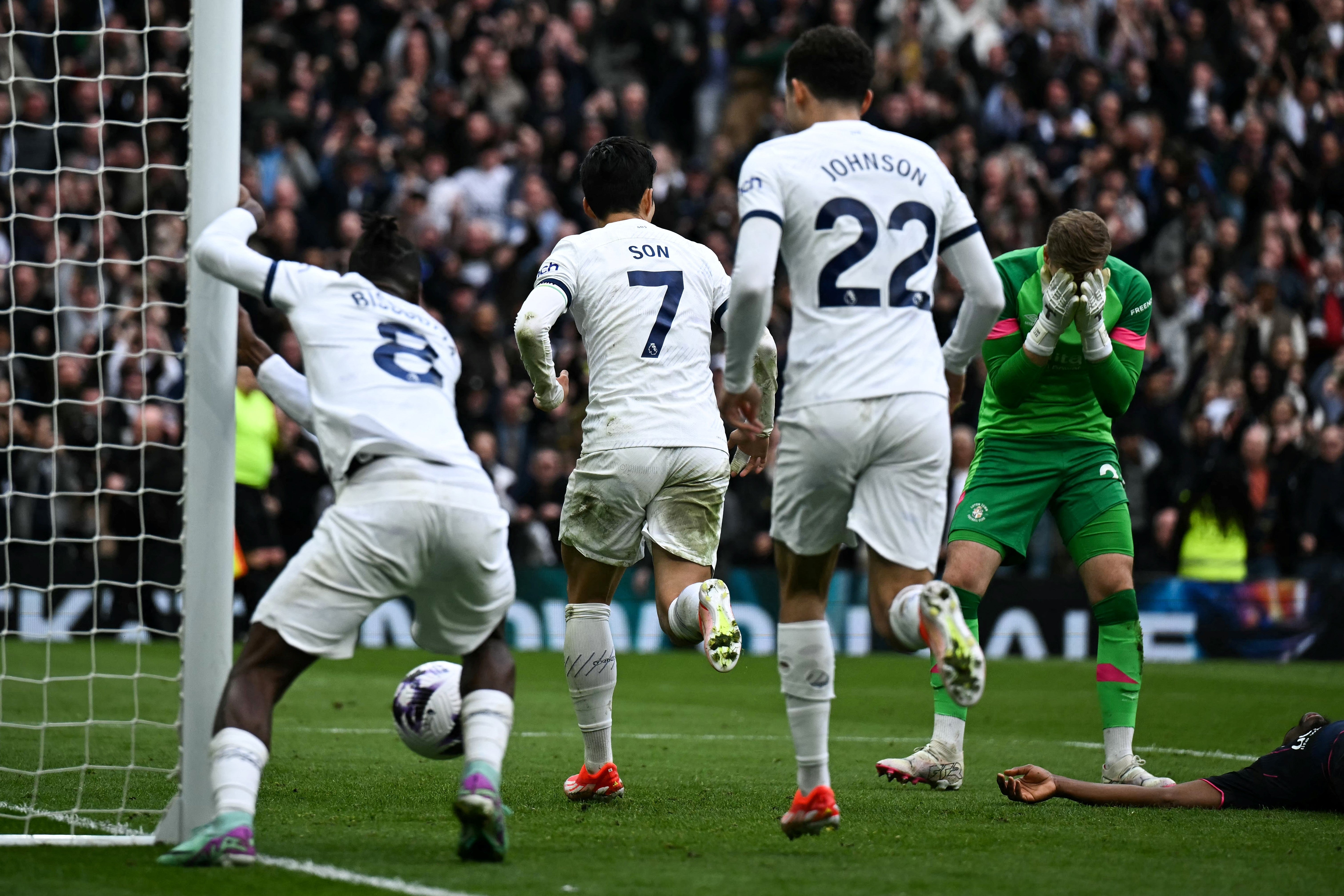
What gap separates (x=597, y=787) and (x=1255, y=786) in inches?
102

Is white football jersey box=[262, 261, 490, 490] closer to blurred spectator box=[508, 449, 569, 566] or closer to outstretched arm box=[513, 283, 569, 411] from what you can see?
outstretched arm box=[513, 283, 569, 411]

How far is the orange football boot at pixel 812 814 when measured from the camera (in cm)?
527

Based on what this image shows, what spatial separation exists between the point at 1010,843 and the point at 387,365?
2552 mm

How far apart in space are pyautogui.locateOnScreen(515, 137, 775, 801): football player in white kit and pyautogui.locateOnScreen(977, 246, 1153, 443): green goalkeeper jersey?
3.94 feet

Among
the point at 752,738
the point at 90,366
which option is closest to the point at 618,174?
the point at 752,738

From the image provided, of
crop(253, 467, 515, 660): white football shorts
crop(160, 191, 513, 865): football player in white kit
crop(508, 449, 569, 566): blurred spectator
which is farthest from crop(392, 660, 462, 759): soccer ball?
crop(508, 449, 569, 566): blurred spectator

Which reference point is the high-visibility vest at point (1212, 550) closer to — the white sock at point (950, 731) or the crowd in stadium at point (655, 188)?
the crowd in stadium at point (655, 188)

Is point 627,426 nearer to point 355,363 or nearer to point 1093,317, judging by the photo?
point 355,363

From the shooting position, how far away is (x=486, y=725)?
4965 millimetres

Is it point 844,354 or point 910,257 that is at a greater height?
point 910,257

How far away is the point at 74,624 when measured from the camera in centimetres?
1455

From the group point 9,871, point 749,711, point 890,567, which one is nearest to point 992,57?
point 749,711

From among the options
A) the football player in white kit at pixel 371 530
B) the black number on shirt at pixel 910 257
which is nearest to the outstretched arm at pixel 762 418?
the black number on shirt at pixel 910 257

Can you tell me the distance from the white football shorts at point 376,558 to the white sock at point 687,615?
4.87 feet
